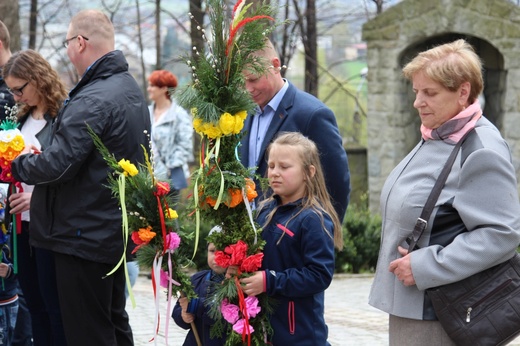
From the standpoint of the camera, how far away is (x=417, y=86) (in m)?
3.74

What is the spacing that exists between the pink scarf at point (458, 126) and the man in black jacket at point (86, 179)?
1.84m

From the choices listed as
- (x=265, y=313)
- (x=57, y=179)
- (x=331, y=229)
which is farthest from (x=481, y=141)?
(x=57, y=179)

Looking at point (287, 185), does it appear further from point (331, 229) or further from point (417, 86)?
point (417, 86)

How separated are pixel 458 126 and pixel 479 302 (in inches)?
25.5

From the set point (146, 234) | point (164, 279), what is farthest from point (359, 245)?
point (146, 234)

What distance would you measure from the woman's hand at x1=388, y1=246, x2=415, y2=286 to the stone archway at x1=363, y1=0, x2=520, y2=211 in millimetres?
8468

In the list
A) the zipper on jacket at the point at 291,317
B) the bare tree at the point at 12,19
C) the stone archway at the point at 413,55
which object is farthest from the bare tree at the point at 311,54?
the zipper on jacket at the point at 291,317

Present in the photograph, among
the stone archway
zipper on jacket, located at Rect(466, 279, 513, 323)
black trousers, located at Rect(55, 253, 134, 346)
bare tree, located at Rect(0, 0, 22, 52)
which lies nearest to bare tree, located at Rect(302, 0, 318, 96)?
the stone archway

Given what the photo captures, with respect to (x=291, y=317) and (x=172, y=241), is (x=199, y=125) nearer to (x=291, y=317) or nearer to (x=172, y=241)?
(x=172, y=241)

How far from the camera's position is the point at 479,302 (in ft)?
11.6

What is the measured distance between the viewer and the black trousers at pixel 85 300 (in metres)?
5.05

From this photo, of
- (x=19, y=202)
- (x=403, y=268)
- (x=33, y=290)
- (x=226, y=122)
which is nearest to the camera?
(x=403, y=268)

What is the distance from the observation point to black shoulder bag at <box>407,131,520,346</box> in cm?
351

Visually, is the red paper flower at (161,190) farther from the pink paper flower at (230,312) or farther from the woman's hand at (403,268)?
the woman's hand at (403,268)
